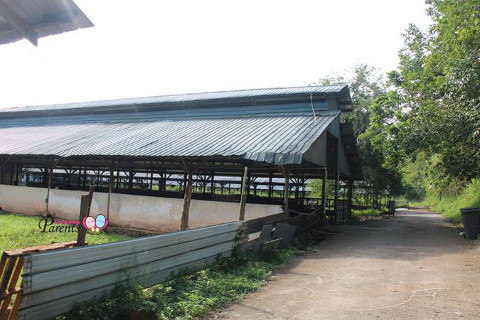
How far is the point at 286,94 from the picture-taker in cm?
1577

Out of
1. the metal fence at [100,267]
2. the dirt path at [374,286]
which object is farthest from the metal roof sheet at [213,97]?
the metal fence at [100,267]

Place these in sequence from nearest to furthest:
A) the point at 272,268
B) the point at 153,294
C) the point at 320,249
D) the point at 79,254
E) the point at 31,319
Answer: the point at 31,319
the point at 79,254
the point at 153,294
the point at 272,268
the point at 320,249

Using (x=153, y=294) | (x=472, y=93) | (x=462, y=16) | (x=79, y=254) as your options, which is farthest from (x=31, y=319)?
(x=462, y=16)

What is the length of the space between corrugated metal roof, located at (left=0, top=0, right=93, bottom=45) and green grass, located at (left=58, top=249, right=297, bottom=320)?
2853 mm

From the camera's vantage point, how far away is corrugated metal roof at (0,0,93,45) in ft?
9.86

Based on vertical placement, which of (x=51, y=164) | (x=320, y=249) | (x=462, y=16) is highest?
(x=462, y=16)

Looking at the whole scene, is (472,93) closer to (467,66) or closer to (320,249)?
(467,66)

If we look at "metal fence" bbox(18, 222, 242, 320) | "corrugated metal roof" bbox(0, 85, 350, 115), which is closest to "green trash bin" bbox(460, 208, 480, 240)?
"corrugated metal roof" bbox(0, 85, 350, 115)

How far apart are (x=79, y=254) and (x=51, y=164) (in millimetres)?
13098

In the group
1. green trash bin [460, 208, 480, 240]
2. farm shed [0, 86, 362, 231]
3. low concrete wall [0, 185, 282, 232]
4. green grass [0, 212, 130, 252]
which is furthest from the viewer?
low concrete wall [0, 185, 282, 232]

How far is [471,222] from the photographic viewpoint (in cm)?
1129

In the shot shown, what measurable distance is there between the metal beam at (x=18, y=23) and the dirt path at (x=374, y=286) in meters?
3.77

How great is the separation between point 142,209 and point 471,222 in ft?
37.8

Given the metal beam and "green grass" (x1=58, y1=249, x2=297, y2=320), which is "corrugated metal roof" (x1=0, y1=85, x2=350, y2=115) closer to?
"green grass" (x1=58, y1=249, x2=297, y2=320)
